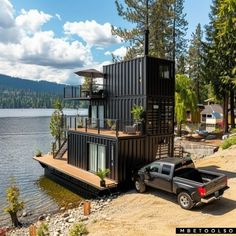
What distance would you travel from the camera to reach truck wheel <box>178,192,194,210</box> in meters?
14.2

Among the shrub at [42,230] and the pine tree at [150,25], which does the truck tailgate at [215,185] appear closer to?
the shrub at [42,230]

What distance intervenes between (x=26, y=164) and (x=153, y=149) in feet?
58.5

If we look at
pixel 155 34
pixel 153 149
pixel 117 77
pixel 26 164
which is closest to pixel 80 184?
pixel 153 149

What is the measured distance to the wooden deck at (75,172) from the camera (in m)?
19.2

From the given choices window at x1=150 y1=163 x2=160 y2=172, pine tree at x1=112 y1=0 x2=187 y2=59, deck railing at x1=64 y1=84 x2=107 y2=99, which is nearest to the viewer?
window at x1=150 y1=163 x2=160 y2=172

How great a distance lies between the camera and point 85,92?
2622 centimetres

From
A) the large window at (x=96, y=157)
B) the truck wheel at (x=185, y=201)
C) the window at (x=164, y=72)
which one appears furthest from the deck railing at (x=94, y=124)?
the truck wheel at (x=185, y=201)

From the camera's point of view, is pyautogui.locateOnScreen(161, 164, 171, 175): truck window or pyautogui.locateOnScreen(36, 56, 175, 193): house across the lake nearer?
pyautogui.locateOnScreen(161, 164, 171, 175): truck window

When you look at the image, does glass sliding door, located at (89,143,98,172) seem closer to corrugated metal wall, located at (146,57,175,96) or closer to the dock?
the dock

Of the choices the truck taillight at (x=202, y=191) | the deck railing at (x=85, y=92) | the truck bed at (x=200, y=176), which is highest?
the deck railing at (x=85, y=92)

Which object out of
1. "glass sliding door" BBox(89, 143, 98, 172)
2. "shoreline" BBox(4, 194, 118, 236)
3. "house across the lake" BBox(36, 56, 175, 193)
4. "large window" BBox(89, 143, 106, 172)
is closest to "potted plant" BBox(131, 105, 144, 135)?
"house across the lake" BBox(36, 56, 175, 193)

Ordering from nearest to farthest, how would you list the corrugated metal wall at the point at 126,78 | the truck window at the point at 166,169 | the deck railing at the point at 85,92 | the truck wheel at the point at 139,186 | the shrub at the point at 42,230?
the shrub at the point at 42,230 < the truck window at the point at 166,169 < the truck wheel at the point at 139,186 < the corrugated metal wall at the point at 126,78 < the deck railing at the point at 85,92

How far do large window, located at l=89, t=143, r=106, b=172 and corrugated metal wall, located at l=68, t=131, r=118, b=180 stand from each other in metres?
0.38

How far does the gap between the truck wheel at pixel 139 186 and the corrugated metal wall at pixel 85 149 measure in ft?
5.54
